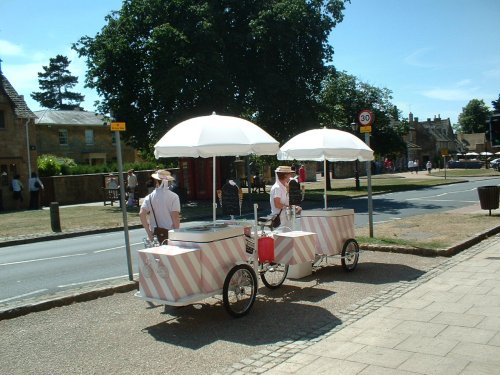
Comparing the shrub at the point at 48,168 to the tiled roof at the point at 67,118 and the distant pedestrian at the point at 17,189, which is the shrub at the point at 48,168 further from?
the tiled roof at the point at 67,118

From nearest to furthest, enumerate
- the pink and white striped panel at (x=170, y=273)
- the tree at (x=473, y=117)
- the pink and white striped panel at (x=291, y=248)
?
the pink and white striped panel at (x=170, y=273)
the pink and white striped panel at (x=291, y=248)
the tree at (x=473, y=117)

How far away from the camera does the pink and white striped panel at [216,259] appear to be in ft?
20.9

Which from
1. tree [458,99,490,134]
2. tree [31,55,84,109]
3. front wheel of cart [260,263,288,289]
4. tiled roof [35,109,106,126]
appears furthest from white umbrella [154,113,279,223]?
tree [458,99,490,134]

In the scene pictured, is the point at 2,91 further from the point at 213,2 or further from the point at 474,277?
the point at 474,277

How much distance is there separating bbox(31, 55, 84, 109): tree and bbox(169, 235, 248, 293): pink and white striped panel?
280 ft

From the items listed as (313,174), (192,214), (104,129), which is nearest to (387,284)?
(192,214)

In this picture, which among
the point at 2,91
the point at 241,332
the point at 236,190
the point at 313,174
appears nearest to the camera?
the point at 241,332

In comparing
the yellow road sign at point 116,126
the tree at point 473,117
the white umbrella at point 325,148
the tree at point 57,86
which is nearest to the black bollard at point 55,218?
the yellow road sign at point 116,126

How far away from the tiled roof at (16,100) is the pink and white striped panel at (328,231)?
27441mm

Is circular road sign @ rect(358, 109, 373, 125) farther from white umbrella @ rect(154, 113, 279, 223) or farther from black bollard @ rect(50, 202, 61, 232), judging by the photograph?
black bollard @ rect(50, 202, 61, 232)

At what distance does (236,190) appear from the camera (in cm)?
895

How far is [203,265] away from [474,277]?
181 inches

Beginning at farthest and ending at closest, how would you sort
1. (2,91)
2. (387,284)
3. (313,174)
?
(313,174), (2,91), (387,284)

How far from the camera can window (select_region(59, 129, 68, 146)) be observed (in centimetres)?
5211
